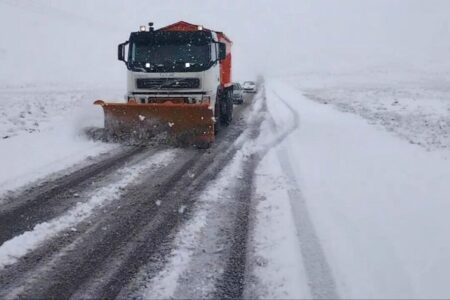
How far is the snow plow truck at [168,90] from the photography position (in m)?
9.88

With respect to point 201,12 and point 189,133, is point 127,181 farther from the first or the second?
point 201,12

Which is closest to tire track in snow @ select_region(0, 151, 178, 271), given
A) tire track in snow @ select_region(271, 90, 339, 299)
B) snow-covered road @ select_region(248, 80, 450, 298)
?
snow-covered road @ select_region(248, 80, 450, 298)

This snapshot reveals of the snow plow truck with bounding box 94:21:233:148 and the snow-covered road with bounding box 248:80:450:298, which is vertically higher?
the snow plow truck with bounding box 94:21:233:148

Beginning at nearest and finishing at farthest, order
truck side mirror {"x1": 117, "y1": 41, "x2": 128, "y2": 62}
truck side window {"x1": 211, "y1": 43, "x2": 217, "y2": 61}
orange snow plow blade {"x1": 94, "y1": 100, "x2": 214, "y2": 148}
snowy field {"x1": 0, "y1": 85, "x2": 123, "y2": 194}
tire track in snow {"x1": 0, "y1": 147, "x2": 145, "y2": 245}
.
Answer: tire track in snow {"x1": 0, "y1": 147, "x2": 145, "y2": 245} < snowy field {"x1": 0, "y1": 85, "x2": 123, "y2": 194} < orange snow plow blade {"x1": 94, "y1": 100, "x2": 214, "y2": 148} < truck side mirror {"x1": 117, "y1": 41, "x2": 128, "y2": 62} < truck side window {"x1": 211, "y1": 43, "x2": 217, "y2": 61}

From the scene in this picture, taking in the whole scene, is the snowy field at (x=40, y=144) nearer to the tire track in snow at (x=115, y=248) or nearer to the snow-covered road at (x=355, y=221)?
the tire track in snow at (x=115, y=248)

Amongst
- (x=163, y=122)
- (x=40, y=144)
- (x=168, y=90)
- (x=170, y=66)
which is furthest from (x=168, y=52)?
(x=40, y=144)

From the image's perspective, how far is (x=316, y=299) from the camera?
11.3 ft

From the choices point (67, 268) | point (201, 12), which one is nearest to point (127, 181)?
point (67, 268)

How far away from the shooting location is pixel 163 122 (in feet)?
32.8

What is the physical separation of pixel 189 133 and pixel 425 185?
5.09m

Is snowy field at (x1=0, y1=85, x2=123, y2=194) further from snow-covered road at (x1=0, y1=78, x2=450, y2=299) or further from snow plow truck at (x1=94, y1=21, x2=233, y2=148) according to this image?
snow plow truck at (x1=94, y1=21, x2=233, y2=148)

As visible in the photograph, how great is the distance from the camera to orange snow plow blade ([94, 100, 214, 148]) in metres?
9.82

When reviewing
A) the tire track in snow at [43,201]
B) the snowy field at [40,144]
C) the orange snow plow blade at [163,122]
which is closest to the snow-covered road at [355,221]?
the orange snow plow blade at [163,122]

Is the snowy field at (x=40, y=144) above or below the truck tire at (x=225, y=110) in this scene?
below
